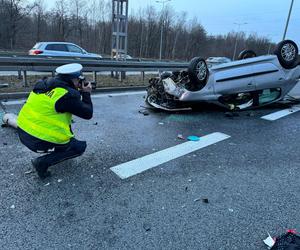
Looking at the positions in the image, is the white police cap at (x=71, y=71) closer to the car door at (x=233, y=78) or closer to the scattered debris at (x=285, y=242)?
the scattered debris at (x=285, y=242)

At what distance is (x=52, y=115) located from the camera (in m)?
2.97

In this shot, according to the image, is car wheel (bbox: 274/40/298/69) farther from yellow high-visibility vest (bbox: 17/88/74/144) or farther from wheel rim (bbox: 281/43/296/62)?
yellow high-visibility vest (bbox: 17/88/74/144)

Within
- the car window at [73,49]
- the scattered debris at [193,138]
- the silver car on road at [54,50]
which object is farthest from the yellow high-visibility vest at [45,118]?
the car window at [73,49]

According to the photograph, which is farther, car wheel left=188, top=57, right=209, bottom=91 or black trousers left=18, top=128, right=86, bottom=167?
car wheel left=188, top=57, right=209, bottom=91

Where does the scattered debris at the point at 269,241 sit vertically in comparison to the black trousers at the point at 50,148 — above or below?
below

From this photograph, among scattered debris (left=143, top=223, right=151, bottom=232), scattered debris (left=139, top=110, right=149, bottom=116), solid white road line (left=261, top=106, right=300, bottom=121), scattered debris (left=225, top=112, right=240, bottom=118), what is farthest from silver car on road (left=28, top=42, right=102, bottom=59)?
scattered debris (left=143, top=223, right=151, bottom=232)

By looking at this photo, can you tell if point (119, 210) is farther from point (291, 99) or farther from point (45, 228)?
point (291, 99)

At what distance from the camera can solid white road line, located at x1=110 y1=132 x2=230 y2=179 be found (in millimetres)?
3445

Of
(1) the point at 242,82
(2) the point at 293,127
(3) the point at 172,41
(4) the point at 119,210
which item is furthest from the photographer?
(3) the point at 172,41

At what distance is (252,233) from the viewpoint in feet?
7.86

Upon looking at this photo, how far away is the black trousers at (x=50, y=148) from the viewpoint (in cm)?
304

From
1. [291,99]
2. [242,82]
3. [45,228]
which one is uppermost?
[242,82]

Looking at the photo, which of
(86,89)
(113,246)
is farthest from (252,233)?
(86,89)

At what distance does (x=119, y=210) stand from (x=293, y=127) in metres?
4.68
